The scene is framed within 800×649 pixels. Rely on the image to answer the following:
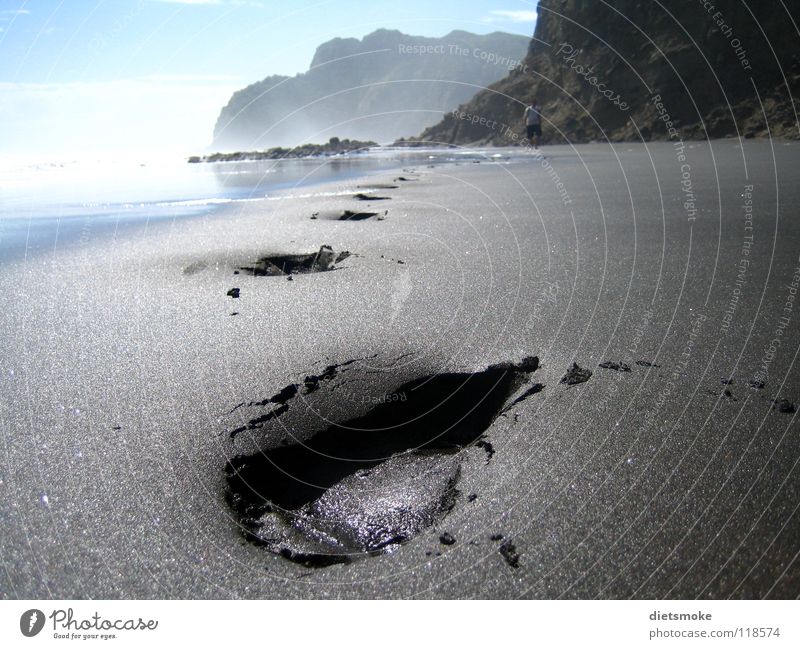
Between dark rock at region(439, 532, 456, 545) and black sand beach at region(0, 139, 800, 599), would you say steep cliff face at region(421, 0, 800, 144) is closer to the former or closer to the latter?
black sand beach at region(0, 139, 800, 599)

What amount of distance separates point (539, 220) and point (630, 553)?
12.4 ft

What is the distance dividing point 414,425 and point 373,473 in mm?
317

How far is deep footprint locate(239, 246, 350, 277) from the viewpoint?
12.2 feet

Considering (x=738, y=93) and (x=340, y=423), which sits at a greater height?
(x=738, y=93)

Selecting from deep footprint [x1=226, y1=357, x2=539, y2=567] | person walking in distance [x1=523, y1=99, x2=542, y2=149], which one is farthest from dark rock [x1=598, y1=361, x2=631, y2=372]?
person walking in distance [x1=523, y1=99, x2=542, y2=149]

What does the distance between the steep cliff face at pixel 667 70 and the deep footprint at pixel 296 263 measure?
44.5 ft

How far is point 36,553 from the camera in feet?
4.38

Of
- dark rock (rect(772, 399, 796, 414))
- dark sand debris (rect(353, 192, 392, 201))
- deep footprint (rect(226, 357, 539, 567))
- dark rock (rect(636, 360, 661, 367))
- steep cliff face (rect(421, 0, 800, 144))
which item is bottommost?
deep footprint (rect(226, 357, 539, 567))

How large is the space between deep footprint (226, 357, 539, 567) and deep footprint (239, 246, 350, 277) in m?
1.81

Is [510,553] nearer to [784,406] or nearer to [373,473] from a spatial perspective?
[373,473]

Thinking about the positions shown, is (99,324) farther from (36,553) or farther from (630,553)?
(630,553)

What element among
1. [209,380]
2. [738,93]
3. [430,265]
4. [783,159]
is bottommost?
[209,380]

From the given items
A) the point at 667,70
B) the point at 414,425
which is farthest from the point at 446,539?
the point at 667,70
